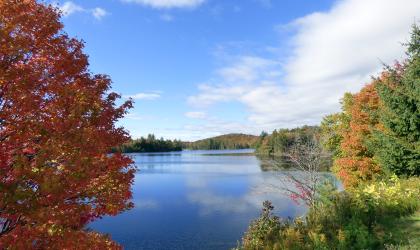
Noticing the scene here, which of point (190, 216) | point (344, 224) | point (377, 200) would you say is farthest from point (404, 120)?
point (190, 216)

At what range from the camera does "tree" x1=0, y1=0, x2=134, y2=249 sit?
6441 mm

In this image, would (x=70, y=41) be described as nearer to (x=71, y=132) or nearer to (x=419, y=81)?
(x=71, y=132)

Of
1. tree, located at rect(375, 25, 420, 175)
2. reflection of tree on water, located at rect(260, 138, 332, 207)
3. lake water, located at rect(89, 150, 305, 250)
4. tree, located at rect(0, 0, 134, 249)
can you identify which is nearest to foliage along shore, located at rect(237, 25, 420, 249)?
tree, located at rect(375, 25, 420, 175)

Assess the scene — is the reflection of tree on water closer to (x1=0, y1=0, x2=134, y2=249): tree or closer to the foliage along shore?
the foliage along shore

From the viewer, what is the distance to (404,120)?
19984 mm

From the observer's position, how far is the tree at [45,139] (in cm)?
644

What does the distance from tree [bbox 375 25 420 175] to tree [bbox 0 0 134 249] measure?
16640 mm

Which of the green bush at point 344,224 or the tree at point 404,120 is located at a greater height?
the tree at point 404,120

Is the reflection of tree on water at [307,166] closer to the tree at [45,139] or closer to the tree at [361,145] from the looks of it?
the tree at [361,145]

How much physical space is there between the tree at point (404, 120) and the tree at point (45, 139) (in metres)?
16.6

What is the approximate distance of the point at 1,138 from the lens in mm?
7906

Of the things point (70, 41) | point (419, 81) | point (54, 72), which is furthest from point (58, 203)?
point (419, 81)

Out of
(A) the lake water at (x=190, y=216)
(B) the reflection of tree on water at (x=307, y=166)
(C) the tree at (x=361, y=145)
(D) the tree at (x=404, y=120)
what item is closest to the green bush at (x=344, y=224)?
(B) the reflection of tree on water at (x=307, y=166)

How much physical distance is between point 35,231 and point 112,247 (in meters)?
3.50
